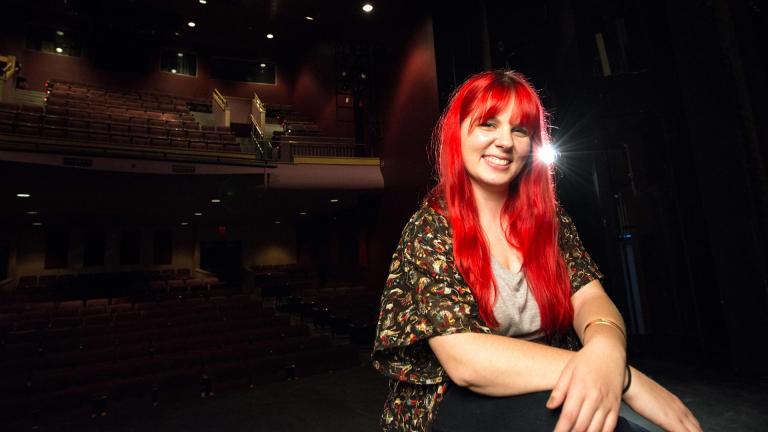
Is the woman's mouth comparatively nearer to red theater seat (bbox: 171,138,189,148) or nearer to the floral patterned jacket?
the floral patterned jacket

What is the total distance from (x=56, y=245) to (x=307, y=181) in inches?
380

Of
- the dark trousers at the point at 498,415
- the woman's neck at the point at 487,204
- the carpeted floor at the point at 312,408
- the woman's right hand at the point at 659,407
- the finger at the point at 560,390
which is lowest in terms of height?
the carpeted floor at the point at 312,408

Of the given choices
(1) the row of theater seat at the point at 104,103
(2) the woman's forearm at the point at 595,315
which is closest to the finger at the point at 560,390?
(2) the woman's forearm at the point at 595,315

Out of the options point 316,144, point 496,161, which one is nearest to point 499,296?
point 496,161

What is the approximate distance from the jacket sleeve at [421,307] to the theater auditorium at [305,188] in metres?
0.51

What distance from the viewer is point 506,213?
3.31 ft

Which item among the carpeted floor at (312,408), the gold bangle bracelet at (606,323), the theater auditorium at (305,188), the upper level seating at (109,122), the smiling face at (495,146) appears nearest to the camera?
the gold bangle bracelet at (606,323)

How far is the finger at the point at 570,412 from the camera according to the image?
56 centimetres

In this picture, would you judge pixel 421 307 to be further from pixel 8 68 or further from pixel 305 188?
pixel 8 68

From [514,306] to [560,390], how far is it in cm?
28

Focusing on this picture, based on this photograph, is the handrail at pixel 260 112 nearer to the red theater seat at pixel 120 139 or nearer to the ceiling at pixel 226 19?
the ceiling at pixel 226 19

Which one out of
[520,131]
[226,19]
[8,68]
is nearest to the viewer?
[520,131]

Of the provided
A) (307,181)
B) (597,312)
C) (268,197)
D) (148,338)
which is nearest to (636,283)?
(597,312)

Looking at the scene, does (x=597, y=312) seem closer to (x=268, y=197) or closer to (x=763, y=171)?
A: (x=763, y=171)
